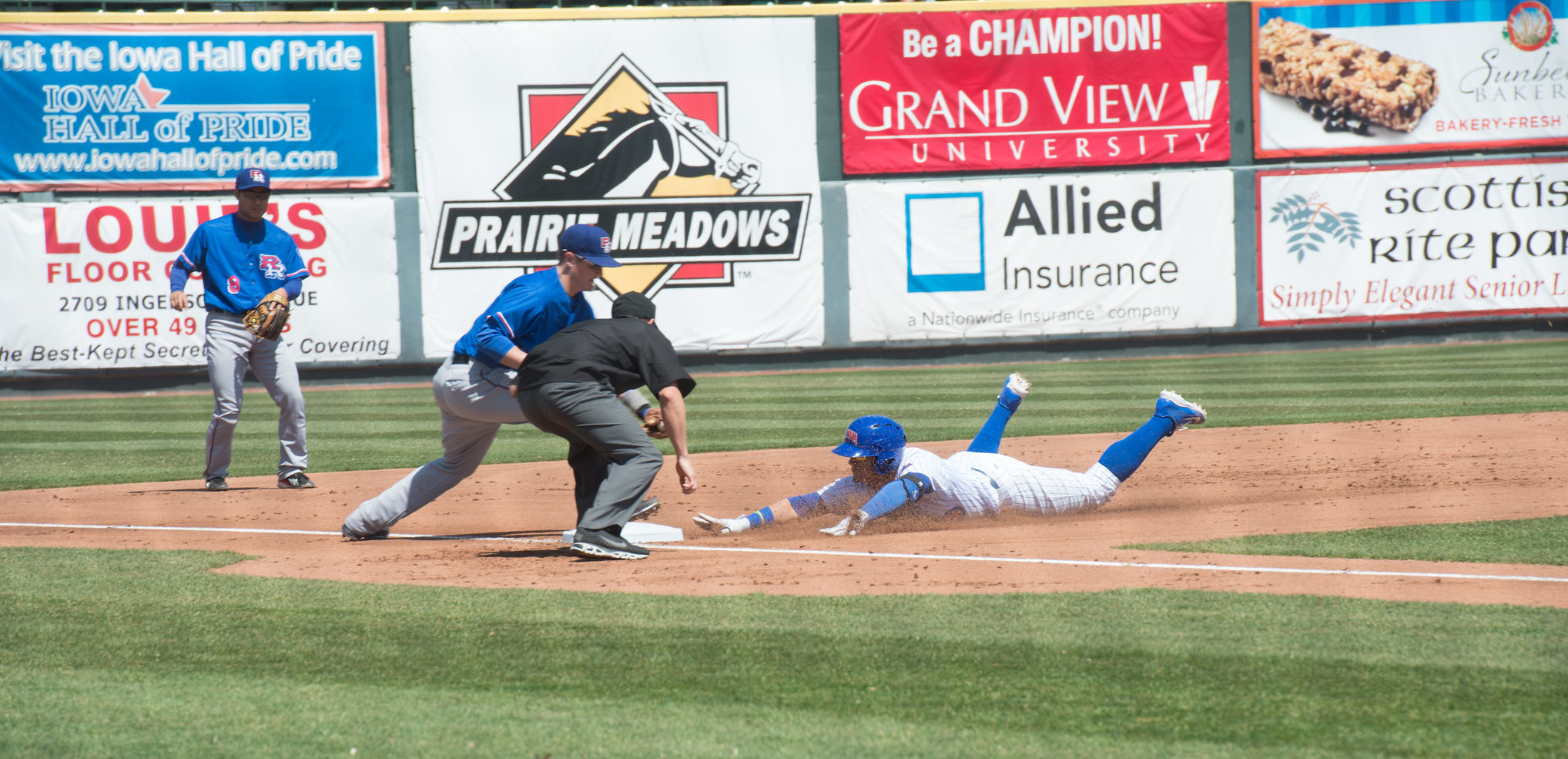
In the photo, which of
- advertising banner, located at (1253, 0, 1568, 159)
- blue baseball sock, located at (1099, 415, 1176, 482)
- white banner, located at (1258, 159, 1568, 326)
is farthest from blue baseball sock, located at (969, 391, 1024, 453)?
advertising banner, located at (1253, 0, 1568, 159)

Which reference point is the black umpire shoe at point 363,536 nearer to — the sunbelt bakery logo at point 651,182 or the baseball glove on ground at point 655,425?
the baseball glove on ground at point 655,425

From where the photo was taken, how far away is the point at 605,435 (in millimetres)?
5695

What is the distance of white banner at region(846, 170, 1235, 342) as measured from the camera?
1883cm

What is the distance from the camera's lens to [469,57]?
18375 millimetres

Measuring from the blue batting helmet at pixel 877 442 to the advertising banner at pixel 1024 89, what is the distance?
12829 mm

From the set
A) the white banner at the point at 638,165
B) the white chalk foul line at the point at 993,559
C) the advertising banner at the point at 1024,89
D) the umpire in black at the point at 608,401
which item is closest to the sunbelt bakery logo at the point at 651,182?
the white banner at the point at 638,165

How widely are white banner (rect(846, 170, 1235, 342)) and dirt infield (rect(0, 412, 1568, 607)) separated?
853 centimetres

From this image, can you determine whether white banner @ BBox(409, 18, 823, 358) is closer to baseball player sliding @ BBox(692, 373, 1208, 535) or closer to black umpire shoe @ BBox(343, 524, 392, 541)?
baseball player sliding @ BBox(692, 373, 1208, 535)

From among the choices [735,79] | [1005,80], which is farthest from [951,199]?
[735,79]

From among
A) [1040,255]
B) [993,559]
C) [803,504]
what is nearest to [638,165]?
[1040,255]

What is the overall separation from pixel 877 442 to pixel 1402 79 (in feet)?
52.8

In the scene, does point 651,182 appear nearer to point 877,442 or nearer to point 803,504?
point 803,504

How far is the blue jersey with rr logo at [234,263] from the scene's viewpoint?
8156mm

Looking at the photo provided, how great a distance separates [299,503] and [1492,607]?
6.30m
